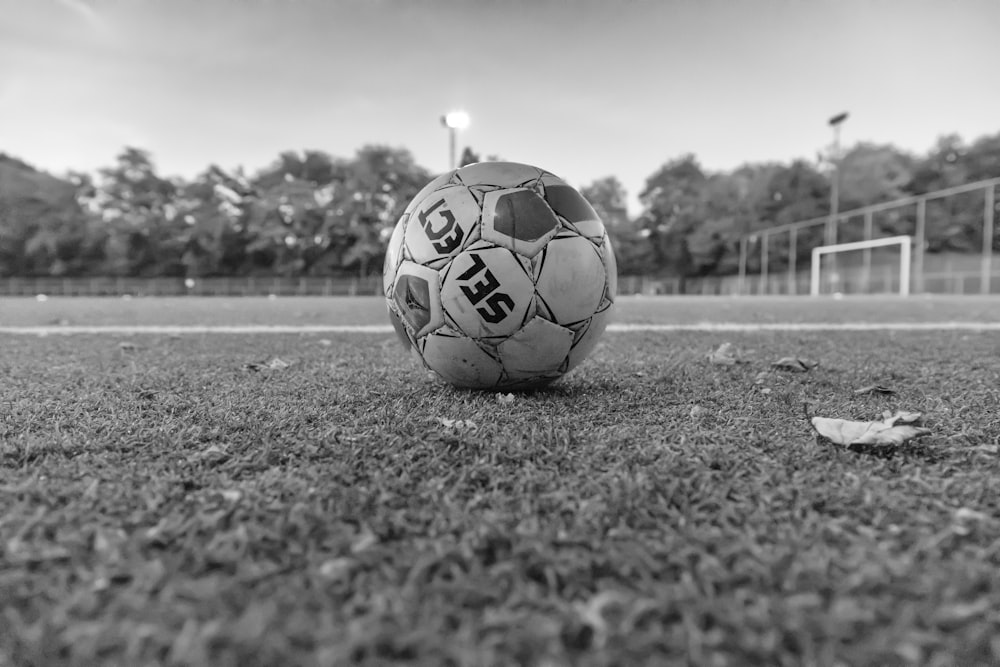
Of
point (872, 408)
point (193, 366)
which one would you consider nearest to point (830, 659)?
point (872, 408)

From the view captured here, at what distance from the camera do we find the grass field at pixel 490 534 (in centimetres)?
73

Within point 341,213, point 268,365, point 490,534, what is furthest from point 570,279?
point 341,213

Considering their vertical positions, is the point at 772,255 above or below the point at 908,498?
above

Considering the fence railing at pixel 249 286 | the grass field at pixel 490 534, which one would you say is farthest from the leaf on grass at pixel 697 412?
the fence railing at pixel 249 286

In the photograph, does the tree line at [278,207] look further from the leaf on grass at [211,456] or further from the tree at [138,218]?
the leaf on grass at [211,456]

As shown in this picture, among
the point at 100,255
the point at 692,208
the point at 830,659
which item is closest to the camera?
the point at 830,659

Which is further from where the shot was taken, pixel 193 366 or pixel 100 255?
pixel 100 255

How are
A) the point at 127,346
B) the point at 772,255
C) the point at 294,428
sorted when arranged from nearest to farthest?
1. the point at 294,428
2. the point at 127,346
3. the point at 772,255

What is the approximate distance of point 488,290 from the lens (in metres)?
1.96

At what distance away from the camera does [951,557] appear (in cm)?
94

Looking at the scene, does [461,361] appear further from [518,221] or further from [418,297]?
[518,221]

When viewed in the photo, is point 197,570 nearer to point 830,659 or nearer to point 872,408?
point 830,659

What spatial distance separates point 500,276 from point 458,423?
1.76ft

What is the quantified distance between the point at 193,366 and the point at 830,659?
307cm
